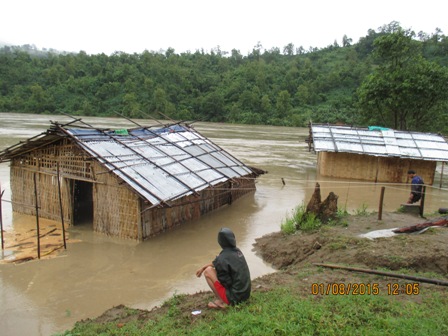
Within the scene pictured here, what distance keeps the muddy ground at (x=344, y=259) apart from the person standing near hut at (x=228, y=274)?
0.32 metres

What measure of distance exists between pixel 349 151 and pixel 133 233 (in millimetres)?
10385

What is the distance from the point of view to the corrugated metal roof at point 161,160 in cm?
800

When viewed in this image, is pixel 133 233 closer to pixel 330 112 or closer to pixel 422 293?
pixel 422 293

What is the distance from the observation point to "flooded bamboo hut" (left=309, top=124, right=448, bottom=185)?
15.3 meters

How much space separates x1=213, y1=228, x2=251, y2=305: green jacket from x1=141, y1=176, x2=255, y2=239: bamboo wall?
3.57m

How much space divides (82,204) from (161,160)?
3.16m

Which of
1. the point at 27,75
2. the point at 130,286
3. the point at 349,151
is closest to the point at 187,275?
the point at 130,286

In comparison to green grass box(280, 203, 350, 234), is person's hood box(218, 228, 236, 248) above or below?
above

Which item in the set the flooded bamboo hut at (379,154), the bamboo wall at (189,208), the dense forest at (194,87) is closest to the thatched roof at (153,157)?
the bamboo wall at (189,208)

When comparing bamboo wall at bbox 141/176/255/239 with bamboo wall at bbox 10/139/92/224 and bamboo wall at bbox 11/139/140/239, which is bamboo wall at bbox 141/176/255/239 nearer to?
bamboo wall at bbox 11/139/140/239

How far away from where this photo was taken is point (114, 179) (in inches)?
316

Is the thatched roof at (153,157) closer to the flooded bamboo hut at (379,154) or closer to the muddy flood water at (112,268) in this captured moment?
the muddy flood water at (112,268)

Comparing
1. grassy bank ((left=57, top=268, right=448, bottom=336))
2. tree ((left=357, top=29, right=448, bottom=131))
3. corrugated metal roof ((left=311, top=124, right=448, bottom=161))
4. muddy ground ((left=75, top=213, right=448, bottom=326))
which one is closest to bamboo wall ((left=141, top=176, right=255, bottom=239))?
muddy ground ((left=75, top=213, right=448, bottom=326))

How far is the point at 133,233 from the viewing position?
8.00 m
